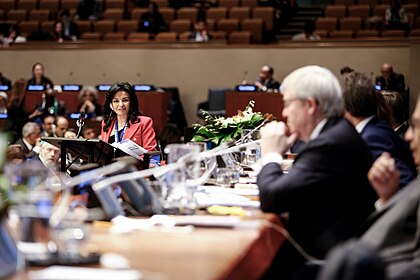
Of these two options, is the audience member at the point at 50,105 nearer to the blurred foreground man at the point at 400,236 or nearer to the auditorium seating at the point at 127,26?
the auditorium seating at the point at 127,26

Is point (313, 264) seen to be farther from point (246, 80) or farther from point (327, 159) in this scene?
point (246, 80)

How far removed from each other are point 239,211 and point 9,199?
1.24 metres

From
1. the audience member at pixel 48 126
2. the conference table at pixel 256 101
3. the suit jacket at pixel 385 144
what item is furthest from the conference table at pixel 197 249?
the conference table at pixel 256 101

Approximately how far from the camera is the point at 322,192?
344cm

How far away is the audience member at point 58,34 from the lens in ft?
51.3

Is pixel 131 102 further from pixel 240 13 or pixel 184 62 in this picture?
pixel 240 13

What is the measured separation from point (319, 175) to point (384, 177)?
268 mm

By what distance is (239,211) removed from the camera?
11.8 feet

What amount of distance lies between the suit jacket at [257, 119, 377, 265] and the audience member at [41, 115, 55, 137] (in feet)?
24.1

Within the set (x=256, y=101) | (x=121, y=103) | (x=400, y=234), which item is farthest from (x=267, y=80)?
(x=400, y=234)

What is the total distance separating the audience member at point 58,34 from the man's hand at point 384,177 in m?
12.7

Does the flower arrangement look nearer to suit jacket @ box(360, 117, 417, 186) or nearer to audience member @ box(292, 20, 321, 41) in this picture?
suit jacket @ box(360, 117, 417, 186)

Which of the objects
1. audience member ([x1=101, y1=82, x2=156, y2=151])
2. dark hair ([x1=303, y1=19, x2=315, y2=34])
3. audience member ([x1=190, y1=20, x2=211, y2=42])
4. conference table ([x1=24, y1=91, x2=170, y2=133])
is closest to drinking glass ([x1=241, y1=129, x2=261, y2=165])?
audience member ([x1=101, y1=82, x2=156, y2=151])

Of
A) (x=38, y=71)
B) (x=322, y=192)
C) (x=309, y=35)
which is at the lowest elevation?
(x=38, y=71)
